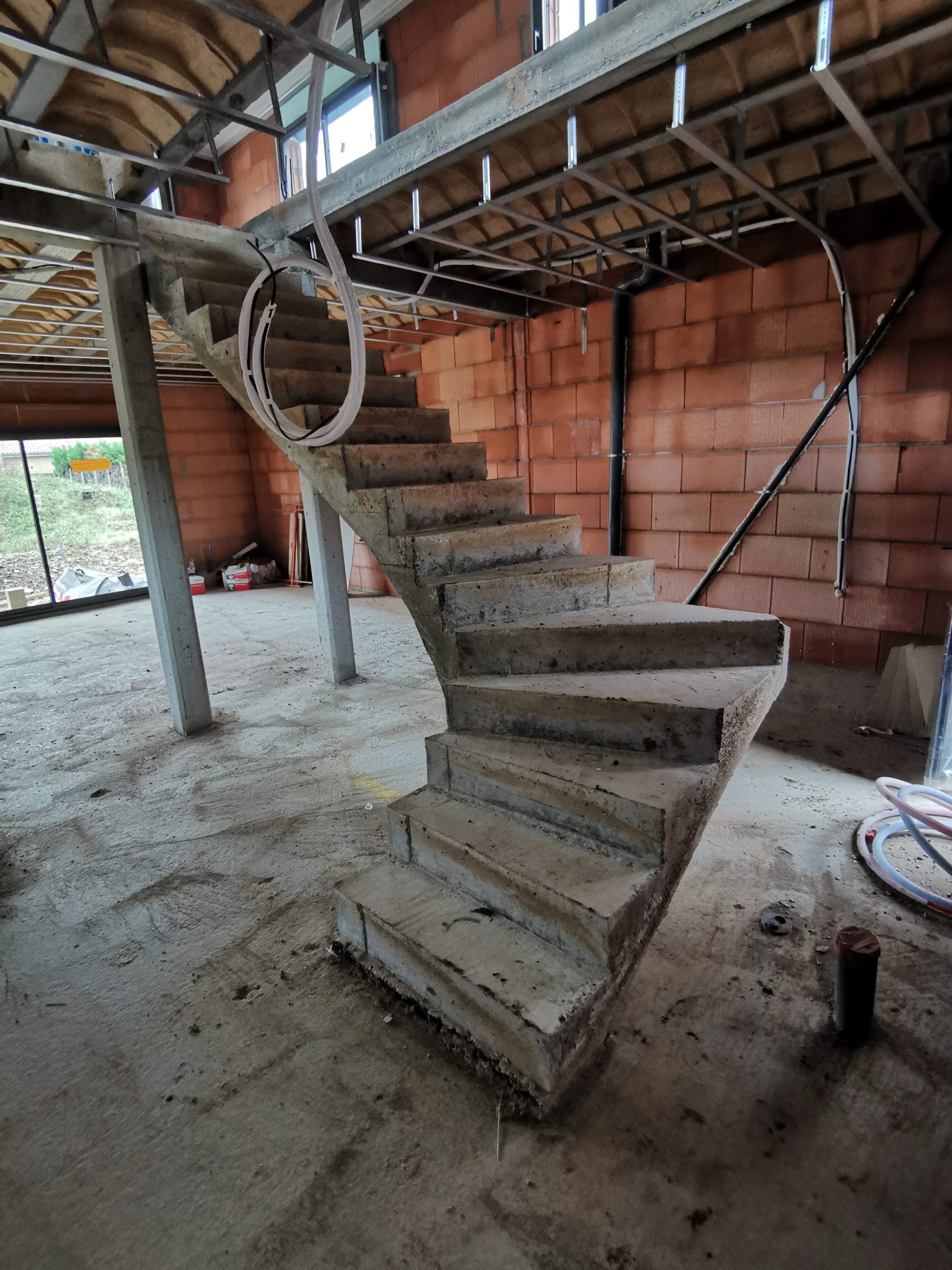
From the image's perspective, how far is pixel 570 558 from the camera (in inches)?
109

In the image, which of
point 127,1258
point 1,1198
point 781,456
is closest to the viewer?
point 127,1258

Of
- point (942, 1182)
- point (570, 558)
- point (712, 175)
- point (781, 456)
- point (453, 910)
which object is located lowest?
point (942, 1182)

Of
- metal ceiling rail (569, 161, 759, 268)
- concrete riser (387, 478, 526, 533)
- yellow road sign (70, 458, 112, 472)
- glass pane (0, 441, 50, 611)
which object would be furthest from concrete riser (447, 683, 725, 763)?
yellow road sign (70, 458, 112, 472)

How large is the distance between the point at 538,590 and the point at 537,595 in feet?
0.07

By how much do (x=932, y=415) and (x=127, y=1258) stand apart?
15.1ft

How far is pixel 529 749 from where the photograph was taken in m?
1.95

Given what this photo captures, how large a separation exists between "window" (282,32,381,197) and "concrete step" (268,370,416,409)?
10.6 ft

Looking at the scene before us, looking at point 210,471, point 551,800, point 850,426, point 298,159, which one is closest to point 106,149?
point 551,800

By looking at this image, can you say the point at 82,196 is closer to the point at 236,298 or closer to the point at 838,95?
the point at 236,298

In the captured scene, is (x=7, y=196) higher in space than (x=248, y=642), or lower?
higher

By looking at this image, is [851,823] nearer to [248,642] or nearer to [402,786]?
[402,786]

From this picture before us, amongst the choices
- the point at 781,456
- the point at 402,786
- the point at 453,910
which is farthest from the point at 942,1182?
the point at 781,456

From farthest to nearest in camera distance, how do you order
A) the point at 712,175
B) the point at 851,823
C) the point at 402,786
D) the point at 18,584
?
the point at 18,584
the point at 402,786
the point at 712,175
the point at 851,823

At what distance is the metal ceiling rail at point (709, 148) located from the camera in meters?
1.82
